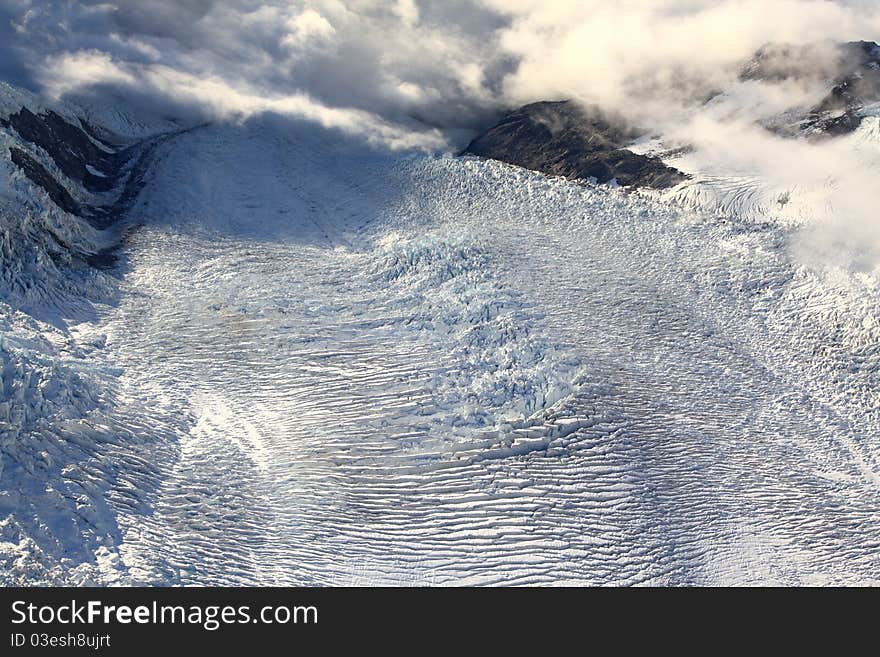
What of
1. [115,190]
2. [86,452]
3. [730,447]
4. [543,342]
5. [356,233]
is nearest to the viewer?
[86,452]

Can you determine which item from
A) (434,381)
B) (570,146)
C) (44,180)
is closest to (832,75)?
(570,146)

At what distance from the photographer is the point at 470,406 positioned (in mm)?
29719

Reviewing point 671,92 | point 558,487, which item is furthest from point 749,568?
point 671,92

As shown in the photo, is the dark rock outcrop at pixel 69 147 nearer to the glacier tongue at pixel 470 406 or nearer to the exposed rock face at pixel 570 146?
the glacier tongue at pixel 470 406

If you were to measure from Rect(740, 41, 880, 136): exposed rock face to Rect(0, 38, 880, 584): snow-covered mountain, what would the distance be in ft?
10.8

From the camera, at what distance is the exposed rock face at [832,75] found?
51.7m

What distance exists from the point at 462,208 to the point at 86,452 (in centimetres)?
2940

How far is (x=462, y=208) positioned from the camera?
49.3m

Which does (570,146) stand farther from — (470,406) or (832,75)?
(470,406)

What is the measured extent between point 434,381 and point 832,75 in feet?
137

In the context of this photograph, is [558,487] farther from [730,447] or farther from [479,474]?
[730,447]

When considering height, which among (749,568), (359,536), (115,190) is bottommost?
(749,568)

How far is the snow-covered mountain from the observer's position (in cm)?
2350

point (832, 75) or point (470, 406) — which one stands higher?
point (832, 75)
